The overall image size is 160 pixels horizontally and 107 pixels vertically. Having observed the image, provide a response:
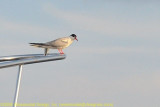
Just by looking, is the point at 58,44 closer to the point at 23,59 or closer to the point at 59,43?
the point at 59,43

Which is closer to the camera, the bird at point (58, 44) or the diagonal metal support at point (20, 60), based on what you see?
the diagonal metal support at point (20, 60)

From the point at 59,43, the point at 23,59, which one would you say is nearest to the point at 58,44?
the point at 59,43

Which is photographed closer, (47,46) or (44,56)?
(44,56)

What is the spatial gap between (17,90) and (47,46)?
487cm

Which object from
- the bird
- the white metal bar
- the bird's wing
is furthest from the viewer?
the bird's wing

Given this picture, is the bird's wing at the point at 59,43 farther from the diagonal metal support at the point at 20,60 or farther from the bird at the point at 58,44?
the diagonal metal support at the point at 20,60

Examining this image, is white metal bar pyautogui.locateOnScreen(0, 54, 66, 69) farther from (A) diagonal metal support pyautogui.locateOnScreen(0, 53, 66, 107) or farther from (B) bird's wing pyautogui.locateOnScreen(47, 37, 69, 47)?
(B) bird's wing pyautogui.locateOnScreen(47, 37, 69, 47)

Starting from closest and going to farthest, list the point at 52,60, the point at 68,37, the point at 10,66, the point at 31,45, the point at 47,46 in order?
the point at 10,66
the point at 52,60
the point at 31,45
the point at 47,46
the point at 68,37

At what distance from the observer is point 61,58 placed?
59.5 feet

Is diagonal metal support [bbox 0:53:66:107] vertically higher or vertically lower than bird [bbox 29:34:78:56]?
lower

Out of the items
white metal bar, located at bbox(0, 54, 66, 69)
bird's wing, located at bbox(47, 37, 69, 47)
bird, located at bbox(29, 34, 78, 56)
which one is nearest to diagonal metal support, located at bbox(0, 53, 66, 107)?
white metal bar, located at bbox(0, 54, 66, 69)

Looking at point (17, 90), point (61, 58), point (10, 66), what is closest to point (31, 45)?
point (61, 58)

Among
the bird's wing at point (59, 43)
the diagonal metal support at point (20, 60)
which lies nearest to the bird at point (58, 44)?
the bird's wing at point (59, 43)

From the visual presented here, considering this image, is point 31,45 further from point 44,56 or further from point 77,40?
point 77,40
